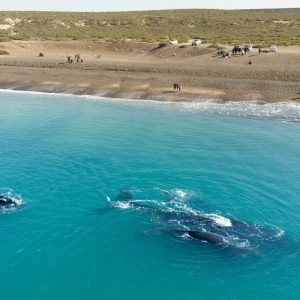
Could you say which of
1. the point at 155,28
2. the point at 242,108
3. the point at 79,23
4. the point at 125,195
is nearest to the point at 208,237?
the point at 125,195

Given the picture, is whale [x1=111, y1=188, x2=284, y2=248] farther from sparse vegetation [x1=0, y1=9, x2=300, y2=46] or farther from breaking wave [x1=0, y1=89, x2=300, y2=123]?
sparse vegetation [x1=0, y1=9, x2=300, y2=46]

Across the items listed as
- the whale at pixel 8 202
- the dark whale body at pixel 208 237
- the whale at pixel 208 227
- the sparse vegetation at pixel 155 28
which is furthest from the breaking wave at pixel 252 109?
the sparse vegetation at pixel 155 28

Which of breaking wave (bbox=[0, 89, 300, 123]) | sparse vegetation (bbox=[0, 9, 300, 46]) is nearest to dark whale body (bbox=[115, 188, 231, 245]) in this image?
breaking wave (bbox=[0, 89, 300, 123])

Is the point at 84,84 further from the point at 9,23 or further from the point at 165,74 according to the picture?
the point at 9,23

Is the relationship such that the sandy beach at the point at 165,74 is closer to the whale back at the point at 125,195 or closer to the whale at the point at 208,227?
the whale back at the point at 125,195

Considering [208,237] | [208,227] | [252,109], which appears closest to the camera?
[208,237]

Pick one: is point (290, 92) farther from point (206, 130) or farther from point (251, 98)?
point (206, 130)
